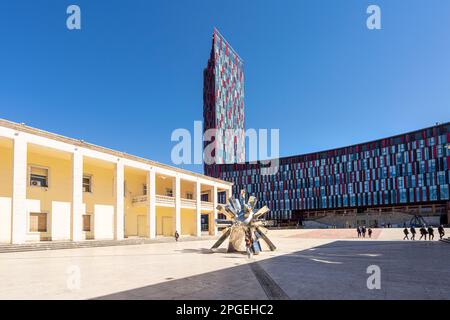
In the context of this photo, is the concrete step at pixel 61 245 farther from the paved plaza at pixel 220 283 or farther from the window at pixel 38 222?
the paved plaza at pixel 220 283

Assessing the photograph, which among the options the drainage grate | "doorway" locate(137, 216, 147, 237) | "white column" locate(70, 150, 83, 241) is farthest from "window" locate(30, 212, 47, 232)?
the drainage grate

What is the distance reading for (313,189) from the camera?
106062mm

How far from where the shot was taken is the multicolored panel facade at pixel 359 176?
84.7 meters

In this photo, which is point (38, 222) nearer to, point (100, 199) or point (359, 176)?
point (100, 199)

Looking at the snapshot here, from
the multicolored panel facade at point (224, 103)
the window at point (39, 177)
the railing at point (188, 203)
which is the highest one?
the multicolored panel facade at point (224, 103)

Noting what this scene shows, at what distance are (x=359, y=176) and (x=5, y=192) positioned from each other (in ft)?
302

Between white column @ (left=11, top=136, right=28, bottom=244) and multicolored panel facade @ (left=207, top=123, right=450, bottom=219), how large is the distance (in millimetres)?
88020

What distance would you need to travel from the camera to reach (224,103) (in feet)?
378

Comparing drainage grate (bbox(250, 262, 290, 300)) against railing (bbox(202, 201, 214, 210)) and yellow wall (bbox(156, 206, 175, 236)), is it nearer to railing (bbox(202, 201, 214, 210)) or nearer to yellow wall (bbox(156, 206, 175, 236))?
yellow wall (bbox(156, 206, 175, 236))

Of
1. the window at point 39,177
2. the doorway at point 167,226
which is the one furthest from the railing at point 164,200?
the window at point 39,177

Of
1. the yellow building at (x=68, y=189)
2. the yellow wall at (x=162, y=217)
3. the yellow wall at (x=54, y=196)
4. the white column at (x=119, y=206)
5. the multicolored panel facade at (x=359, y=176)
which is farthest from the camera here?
the multicolored panel facade at (x=359, y=176)

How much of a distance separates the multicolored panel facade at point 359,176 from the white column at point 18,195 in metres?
88.0
